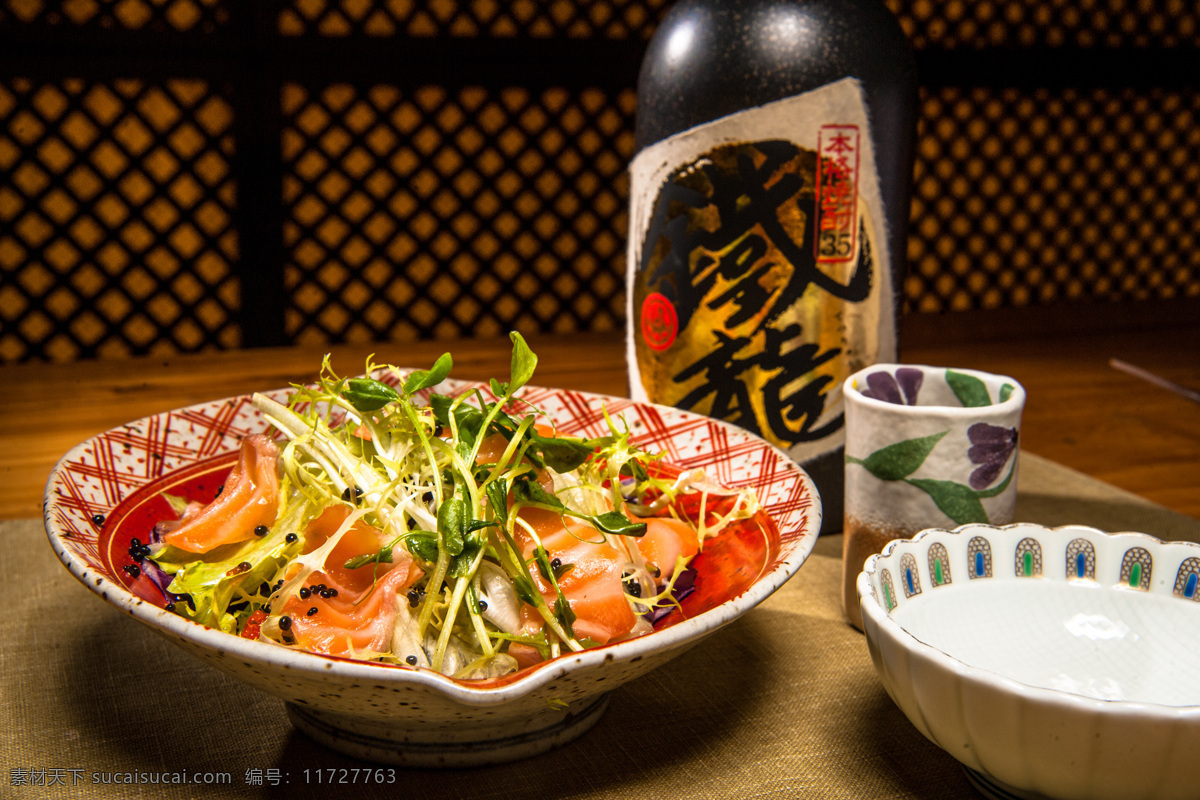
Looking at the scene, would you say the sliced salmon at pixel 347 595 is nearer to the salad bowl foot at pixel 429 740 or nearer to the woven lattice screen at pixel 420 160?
the salad bowl foot at pixel 429 740

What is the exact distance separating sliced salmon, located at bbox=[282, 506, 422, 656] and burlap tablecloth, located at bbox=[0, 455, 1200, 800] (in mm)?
70

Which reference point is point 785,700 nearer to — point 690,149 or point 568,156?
point 690,149

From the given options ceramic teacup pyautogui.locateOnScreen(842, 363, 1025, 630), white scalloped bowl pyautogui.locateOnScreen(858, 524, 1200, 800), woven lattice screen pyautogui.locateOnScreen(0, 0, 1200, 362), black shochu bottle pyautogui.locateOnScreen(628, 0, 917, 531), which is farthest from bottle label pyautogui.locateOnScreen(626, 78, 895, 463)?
woven lattice screen pyautogui.locateOnScreen(0, 0, 1200, 362)

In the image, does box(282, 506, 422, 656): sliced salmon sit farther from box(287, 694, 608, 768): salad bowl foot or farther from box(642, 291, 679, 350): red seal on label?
box(642, 291, 679, 350): red seal on label

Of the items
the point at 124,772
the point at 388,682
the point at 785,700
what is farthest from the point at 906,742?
the point at 124,772

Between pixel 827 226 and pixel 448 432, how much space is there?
13.4 inches

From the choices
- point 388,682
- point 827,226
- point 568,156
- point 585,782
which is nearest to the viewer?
point 388,682

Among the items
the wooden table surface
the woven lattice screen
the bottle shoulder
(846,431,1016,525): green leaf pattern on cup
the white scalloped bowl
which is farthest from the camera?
the woven lattice screen

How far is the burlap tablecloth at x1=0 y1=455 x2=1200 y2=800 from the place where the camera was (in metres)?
0.47

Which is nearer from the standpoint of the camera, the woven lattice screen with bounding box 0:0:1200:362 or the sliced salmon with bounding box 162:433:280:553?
the sliced salmon with bounding box 162:433:280:553

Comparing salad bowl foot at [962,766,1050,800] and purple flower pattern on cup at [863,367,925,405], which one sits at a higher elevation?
purple flower pattern on cup at [863,367,925,405]

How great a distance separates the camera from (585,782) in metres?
0.47

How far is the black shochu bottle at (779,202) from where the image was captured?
71cm

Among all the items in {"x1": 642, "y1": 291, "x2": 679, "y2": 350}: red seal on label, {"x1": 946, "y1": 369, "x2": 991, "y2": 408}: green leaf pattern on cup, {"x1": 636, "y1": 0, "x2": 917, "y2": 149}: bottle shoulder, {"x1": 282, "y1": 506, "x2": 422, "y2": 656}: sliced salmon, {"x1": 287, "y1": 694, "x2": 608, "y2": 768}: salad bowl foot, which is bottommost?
{"x1": 287, "y1": 694, "x2": 608, "y2": 768}: salad bowl foot
